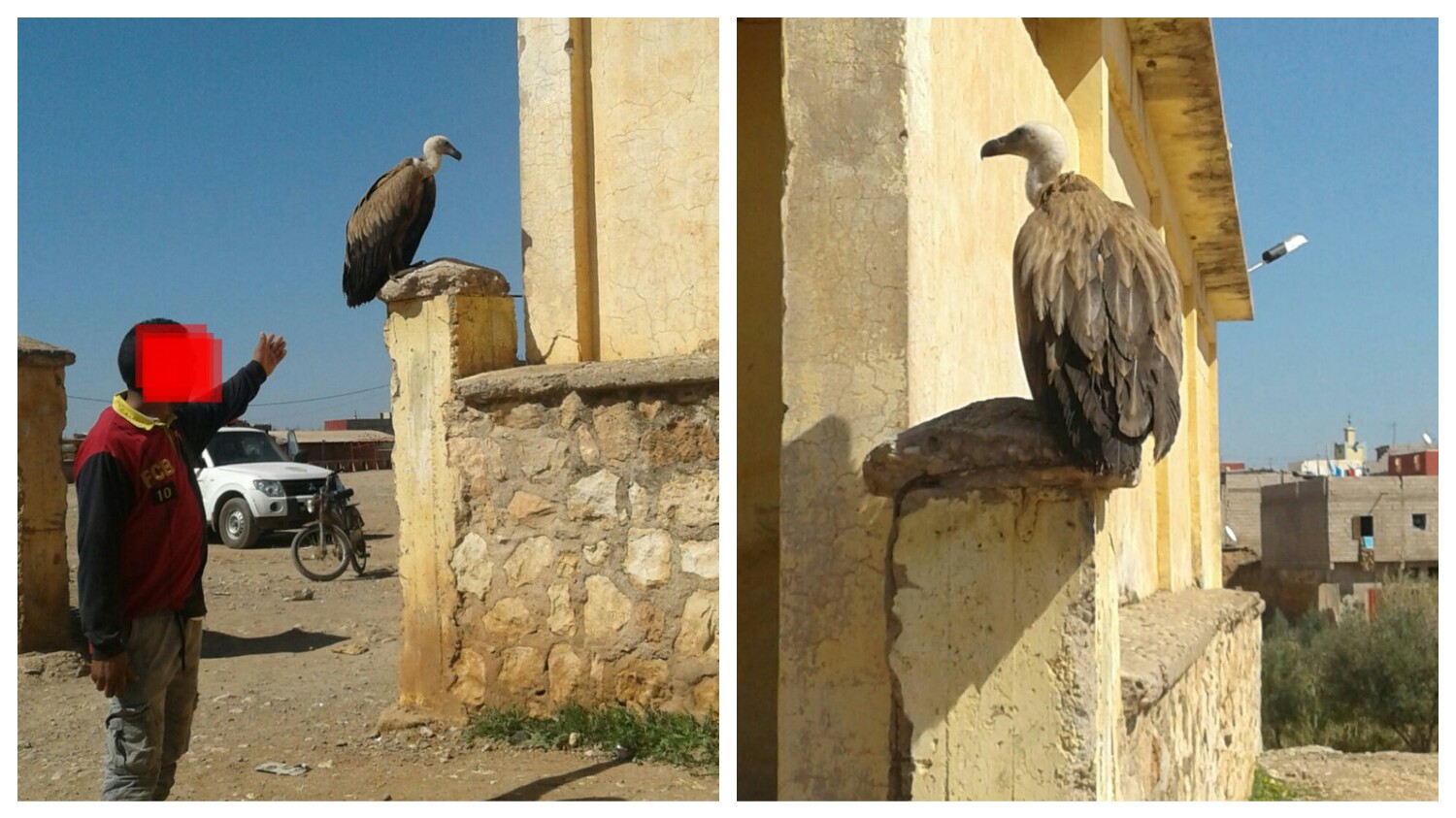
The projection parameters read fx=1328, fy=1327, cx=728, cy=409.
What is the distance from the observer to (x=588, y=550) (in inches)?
217

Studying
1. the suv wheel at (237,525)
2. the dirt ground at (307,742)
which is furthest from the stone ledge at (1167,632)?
the suv wheel at (237,525)

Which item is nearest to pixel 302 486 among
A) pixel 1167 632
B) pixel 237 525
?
pixel 237 525

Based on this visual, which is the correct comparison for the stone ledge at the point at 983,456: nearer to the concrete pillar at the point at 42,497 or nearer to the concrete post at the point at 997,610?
the concrete post at the point at 997,610

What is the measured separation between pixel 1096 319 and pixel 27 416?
251 inches

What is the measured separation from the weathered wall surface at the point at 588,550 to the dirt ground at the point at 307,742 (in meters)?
0.32

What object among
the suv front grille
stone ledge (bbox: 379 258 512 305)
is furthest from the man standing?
the suv front grille

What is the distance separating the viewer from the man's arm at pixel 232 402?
12.5 feet

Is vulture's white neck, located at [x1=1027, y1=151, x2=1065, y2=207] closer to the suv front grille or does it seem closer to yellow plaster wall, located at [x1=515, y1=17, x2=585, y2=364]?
Answer: yellow plaster wall, located at [x1=515, y1=17, x2=585, y2=364]

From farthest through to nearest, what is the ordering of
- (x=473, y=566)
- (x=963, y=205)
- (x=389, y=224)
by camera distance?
(x=389, y=224)
(x=473, y=566)
(x=963, y=205)

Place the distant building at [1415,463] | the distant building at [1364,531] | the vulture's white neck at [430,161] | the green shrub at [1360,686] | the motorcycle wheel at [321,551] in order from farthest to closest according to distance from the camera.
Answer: the distant building at [1415,463]
the distant building at [1364,531]
the green shrub at [1360,686]
the motorcycle wheel at [321,551]
the vulture's white neck at [430,161]

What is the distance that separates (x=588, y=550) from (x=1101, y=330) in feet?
10.2

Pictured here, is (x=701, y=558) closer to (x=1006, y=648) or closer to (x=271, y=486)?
(x=1006, y=648)

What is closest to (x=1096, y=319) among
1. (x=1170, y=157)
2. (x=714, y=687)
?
(x=714, y=687)
